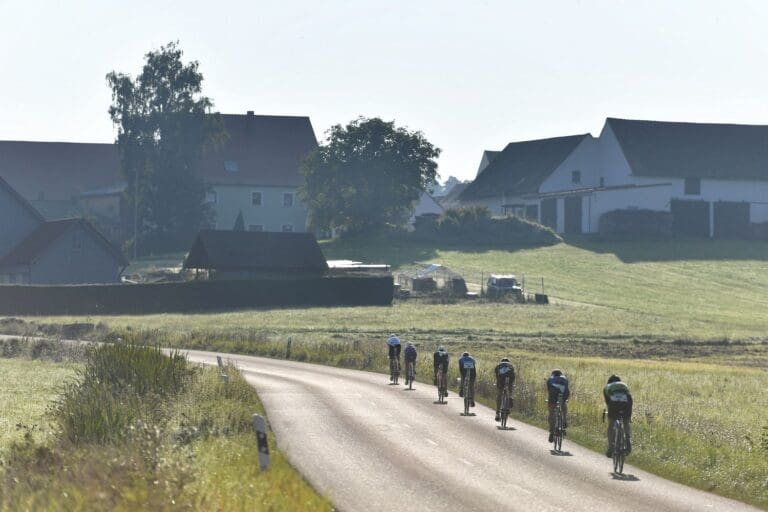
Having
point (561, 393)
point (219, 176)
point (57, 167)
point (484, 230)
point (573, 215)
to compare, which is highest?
point (57, 167)

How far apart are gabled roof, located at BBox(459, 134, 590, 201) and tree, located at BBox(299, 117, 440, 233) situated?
45.3ft

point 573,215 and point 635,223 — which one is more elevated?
point 573,215

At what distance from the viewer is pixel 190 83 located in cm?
11788

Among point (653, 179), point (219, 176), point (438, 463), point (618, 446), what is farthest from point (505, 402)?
point (219, 176)

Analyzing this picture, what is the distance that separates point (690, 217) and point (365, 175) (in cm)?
2943

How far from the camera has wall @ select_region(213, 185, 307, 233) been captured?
13012 centimetres

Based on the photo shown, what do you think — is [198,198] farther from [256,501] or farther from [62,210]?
[256,501]

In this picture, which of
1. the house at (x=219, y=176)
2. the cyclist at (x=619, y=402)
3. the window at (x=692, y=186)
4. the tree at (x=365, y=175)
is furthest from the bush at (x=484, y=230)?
the cyclist at (x=619, y=402)

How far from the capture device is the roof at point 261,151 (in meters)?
131

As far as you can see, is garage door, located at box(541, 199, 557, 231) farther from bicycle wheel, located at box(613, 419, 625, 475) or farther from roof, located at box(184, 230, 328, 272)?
bicycle wheel, located at box(613, 419, 625, 475)

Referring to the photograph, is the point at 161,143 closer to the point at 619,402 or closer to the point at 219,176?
the point at 219,176

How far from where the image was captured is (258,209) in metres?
132

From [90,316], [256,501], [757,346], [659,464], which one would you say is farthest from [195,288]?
[256,501]

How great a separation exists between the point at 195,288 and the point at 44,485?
63208 mm
